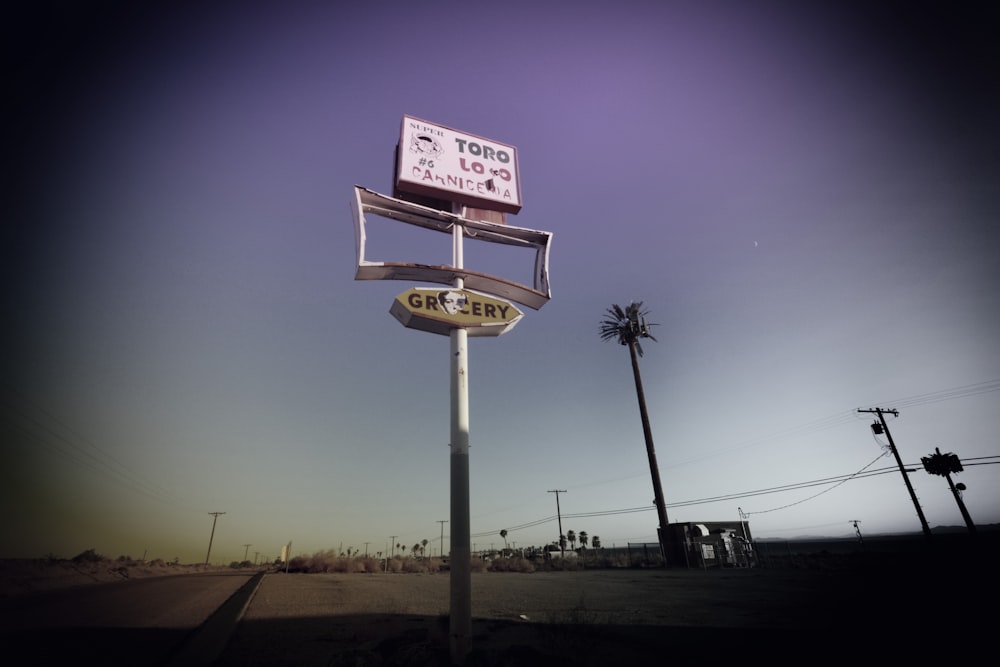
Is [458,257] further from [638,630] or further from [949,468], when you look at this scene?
[949,468]

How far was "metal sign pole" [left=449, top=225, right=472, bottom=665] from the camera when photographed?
4832 millimetres

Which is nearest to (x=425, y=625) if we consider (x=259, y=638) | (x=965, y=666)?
(x=259, y=638)

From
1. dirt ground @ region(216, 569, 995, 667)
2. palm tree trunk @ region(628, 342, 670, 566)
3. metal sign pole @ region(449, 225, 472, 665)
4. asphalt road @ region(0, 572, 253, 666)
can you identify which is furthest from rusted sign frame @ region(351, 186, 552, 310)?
palm tree trunk @ region(628, 342, 670, 566)

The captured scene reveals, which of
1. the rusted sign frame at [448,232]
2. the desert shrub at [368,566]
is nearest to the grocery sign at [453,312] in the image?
the rusted sign frame at [448,232]

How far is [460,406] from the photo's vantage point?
5801 millimetres

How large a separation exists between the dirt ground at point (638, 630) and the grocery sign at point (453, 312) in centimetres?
412

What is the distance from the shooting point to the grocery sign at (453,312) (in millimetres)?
5984

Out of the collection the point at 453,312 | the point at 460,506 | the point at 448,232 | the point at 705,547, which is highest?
the point at 448,232

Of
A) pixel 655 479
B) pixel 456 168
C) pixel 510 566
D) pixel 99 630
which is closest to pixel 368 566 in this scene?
pixel 510 566

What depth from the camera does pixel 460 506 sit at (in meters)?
5.34

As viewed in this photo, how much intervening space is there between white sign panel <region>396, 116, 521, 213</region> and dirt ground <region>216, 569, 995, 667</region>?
6.81 metres

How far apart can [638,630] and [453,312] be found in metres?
5.18

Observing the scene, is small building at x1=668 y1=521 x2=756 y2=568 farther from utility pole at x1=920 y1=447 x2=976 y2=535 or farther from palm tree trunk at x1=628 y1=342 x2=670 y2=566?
utility pole at x1=920 y1=447 x2=976 y2=535

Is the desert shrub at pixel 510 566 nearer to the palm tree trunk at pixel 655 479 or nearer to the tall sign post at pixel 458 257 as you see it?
the palm tree trunk at pixel 655 479
